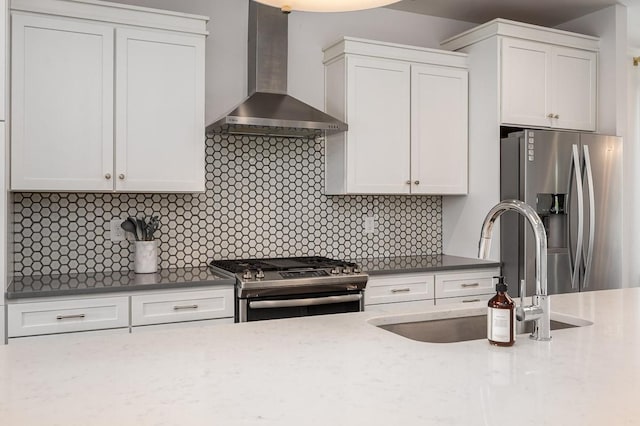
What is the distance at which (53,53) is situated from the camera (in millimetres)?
2971

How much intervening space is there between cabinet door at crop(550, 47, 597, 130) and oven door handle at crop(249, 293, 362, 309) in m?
2.06

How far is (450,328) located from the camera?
2102 millimetres

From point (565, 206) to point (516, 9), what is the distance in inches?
61.0

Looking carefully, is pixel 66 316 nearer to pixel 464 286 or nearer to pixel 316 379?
pixel 316 379

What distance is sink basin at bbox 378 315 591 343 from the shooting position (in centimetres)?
203

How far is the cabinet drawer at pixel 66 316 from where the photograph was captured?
8.71 feet

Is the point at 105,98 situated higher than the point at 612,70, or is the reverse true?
the point at 612,70

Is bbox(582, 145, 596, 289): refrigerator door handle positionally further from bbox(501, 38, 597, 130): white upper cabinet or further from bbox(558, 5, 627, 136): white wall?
bbox(558, 5, 627, 136): white wall

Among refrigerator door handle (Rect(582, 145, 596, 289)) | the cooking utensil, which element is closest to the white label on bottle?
the cooking utensil

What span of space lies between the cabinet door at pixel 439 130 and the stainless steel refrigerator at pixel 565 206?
325 mm

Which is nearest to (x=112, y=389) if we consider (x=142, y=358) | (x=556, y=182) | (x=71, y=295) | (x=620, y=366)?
(x=142, y=358)

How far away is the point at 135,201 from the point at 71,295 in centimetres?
88

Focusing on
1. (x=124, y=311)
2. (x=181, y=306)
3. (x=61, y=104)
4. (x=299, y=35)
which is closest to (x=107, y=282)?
(x=124, y=311)

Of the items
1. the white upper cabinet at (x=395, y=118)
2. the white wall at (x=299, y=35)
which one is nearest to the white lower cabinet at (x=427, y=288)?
the white upper cabinet at (x=395, y=118)
